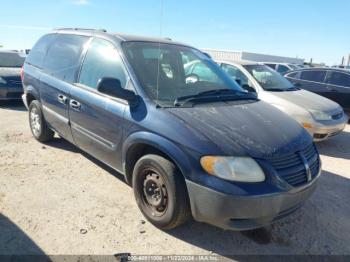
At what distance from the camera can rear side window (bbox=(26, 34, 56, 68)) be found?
524cm

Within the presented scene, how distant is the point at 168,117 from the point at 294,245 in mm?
1696

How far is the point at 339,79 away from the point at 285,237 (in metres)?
7.32

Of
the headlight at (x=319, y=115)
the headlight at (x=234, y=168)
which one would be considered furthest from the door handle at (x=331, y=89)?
the headlight at (x=234, y=168)

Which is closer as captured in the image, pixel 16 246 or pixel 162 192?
pixel 16 246

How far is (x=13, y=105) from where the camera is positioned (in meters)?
9.28

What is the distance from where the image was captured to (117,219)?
11.1ft

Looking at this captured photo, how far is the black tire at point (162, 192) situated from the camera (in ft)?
9.48

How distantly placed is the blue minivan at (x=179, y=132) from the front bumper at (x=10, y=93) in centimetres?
478

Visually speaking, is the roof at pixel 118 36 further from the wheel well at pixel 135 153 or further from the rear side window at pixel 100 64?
the wheel well at pixel 135 153

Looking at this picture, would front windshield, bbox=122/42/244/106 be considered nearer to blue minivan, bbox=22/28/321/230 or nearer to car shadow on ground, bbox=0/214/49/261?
blue minivan, bbox=22/28/321/230

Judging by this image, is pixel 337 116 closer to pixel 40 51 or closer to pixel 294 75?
pixel 294 75

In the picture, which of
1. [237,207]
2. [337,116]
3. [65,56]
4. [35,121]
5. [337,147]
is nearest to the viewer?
[237,207]

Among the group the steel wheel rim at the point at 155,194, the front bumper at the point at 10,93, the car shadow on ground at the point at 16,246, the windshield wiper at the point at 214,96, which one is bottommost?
the car shadow on ground at the point at 16,246

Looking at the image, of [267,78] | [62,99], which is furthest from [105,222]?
[267,78]
